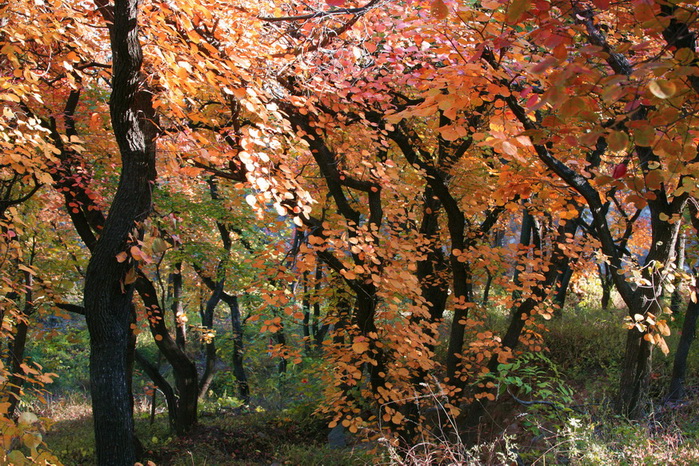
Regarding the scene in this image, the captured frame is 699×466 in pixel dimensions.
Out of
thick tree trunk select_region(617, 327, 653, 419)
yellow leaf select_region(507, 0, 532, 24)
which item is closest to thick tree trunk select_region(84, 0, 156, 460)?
yellow leaf select_region(507, 0, 532, 24)

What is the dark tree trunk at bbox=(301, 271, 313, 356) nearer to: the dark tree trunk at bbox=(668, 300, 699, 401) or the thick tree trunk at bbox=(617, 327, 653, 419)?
the thick tree trunk at bbox=(617, 327, 653, 419)

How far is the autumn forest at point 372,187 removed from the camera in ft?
7.95

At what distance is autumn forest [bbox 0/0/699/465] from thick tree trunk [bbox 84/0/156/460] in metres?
0.02

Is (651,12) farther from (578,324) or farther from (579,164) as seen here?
(578,324)

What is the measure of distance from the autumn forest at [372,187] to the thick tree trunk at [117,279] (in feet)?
0.05

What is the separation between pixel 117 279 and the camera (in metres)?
3.65

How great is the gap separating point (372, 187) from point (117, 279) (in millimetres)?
2681

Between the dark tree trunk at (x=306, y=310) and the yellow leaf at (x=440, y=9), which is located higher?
the yellow leaf at (x=440, y=9)

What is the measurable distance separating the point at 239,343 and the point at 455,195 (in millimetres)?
8217

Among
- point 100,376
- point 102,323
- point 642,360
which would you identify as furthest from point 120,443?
point 642,360

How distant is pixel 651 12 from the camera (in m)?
1.69

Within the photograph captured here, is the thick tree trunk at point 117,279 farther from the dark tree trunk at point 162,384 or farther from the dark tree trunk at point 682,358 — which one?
the dark tree trunk at point 682,358

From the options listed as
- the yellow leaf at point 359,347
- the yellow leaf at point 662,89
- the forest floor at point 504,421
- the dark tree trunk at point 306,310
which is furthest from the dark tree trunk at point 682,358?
the yellow leaf at point 662,89

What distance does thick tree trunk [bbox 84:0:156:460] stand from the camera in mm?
3590
